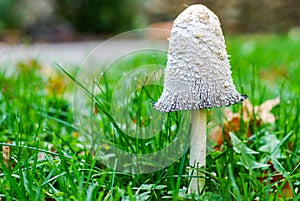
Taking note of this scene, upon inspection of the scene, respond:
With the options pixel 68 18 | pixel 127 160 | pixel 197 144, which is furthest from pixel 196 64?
pixel 68 18

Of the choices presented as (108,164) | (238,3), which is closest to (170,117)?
(108,164)

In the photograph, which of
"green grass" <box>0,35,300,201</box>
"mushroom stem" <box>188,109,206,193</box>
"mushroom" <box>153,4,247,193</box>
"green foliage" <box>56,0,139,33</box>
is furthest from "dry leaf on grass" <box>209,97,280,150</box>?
"green foliage" <box>56,0,139,33</box>

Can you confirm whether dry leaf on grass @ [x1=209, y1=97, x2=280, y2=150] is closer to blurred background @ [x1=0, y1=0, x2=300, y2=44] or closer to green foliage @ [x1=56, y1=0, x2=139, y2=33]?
blurred background @ [x1=0, y1=0, x2=300, y2=44]

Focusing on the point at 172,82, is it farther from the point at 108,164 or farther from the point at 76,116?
the point at 76,116

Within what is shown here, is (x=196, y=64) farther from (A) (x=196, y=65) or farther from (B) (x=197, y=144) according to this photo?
(B) (x=197, y=144)

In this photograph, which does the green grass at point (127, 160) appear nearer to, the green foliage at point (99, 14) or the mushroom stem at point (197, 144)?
the mushroom stem at point (197, 144)

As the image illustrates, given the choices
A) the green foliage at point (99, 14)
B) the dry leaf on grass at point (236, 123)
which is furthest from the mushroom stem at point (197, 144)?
the green foliage at point (99, 14)
